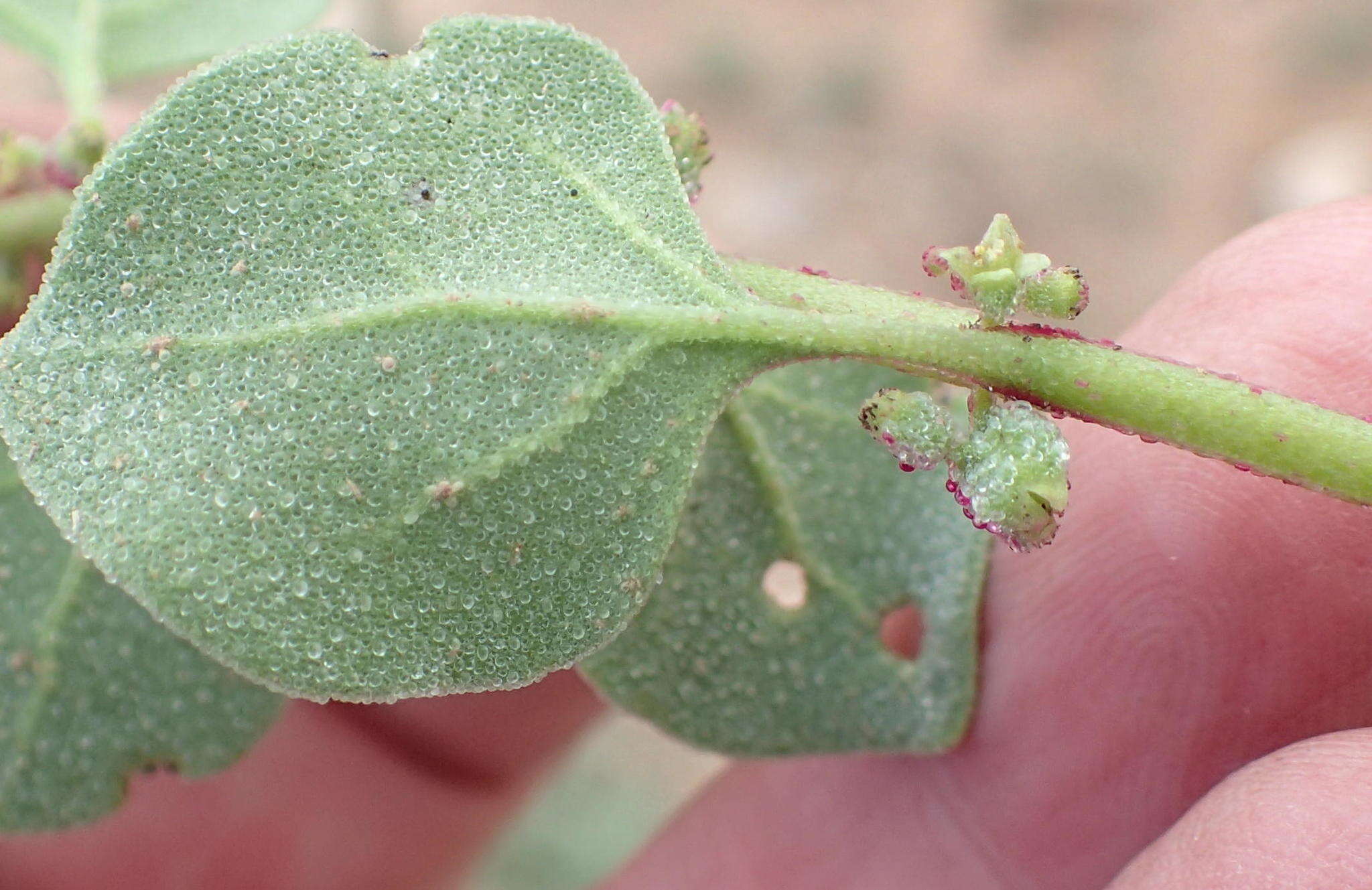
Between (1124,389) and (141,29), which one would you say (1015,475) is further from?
(141,29)

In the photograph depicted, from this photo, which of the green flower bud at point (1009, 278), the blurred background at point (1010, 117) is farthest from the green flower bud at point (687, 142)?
the blurred background at point (1010, 117)

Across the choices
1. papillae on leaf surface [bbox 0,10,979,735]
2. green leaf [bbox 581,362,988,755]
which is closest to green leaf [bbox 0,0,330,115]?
papillae on leaf surface [bbox 0,10,979,735]

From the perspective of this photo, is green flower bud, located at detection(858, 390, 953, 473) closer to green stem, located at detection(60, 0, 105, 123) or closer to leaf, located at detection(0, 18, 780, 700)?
leaf, located at detection(0, 18, 780, 700)

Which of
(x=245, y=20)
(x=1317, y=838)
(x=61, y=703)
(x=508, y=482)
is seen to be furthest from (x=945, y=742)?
(x=245, y=20)

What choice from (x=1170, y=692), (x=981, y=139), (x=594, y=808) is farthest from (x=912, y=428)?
(x=981, y=139)

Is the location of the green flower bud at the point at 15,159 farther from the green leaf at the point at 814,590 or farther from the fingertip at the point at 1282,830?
the fingertip at the point at 1282,830
